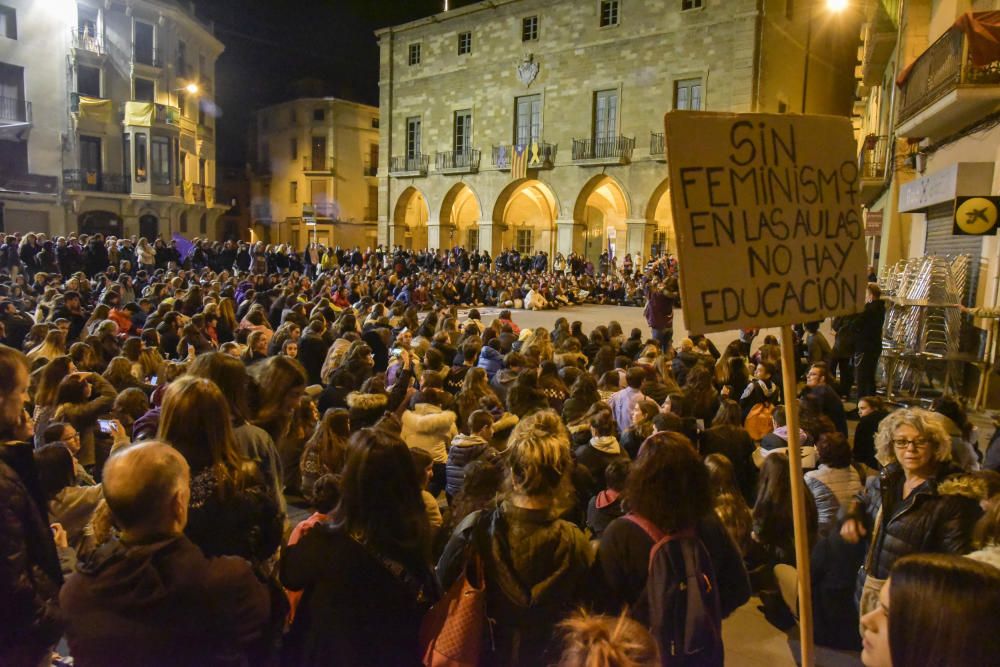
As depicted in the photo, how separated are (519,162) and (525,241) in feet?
22.1

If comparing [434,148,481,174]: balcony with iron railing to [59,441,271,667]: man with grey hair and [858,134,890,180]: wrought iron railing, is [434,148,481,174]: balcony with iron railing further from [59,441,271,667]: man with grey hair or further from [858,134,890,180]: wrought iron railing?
[59,441,271,667]: man with grey hair

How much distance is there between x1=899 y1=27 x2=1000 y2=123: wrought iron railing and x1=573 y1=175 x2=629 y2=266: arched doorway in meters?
19.2

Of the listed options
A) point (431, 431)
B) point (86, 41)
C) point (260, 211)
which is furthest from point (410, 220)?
point (431, 431)

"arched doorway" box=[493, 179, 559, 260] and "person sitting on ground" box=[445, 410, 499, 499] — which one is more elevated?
"arched doorway" box=[493, 179, 559, 260]

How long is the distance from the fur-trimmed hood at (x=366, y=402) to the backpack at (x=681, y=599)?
2.92 metres

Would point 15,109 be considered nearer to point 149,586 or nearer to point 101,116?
point 101,116

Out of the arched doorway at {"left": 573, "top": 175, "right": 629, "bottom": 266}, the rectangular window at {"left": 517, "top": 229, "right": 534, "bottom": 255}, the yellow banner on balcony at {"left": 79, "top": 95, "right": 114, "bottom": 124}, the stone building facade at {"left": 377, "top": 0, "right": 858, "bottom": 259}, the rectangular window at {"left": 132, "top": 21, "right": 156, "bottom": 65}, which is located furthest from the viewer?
the rectangular window at {"left": 517, "top": 229, "right": 534, "bottom": 255}

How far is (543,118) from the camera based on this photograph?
3169cm

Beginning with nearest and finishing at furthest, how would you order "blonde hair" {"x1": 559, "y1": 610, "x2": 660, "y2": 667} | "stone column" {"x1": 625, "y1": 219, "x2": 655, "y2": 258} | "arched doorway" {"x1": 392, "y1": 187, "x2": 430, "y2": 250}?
"blonde hair" {"x1": 559, "y1": 610, "x2": 660, "y2": 667}
"stone column" {"x1": 625, "y1": 219, "x2": 655, "y2": 258}
"arched doorway" {"x1": 392, "y1": 187, "x2": 430, "y2": 250}

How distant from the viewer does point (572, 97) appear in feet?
101

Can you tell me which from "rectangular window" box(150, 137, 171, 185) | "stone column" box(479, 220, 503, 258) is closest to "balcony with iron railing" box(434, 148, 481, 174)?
"stone column" box(479, 220, 503, 258)

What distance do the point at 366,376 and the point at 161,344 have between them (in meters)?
2.66

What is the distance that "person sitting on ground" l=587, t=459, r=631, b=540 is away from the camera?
3578 mm

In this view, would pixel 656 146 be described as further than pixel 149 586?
Yes
